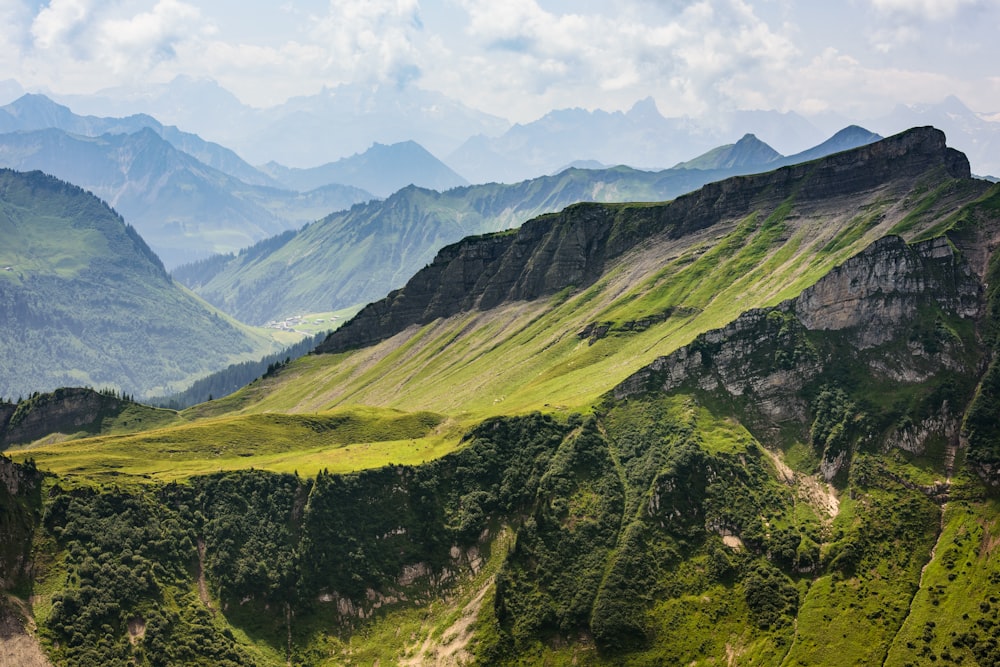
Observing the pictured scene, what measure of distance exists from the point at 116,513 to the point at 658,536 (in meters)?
123

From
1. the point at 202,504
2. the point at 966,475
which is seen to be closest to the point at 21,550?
the point at 202,504

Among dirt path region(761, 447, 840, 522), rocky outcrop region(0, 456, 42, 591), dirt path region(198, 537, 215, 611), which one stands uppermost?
rocky outcrop region(0, 456, 42, 591)

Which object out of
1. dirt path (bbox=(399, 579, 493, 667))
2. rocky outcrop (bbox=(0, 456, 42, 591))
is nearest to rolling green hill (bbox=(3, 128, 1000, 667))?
dirt path (bbox=(399, 579, 493, 667))

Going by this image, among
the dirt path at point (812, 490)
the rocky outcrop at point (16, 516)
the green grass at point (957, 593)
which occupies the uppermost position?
the rocky outcrop at point (16, 516)

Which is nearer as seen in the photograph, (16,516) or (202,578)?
(16,516)

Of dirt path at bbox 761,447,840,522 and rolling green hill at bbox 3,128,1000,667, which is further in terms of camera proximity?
dirt path at bbox 761,447,840,522

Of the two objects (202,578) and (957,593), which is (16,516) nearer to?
(202,578)

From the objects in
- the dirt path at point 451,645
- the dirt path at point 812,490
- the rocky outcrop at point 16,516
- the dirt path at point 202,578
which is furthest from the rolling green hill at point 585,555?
the rocky outcrop at point 16,516

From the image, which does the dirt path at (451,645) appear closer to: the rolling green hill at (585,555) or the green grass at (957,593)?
the rolling green hill at (585,555)

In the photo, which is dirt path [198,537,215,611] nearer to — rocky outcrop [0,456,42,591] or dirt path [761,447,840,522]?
rocky outcrop [0,456,42,591]

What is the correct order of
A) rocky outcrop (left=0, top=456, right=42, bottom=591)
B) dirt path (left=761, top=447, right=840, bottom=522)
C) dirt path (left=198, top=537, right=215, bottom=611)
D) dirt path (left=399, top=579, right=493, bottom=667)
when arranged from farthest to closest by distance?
dirt path (left=761, top=447, right=840, bottom=522) → dirt path (left=198, top=537, right=215, bottom=611) → dirt path (left=399, top=579, right=493, bottom=667) → rocky outcrop (left=0, top=456, right=42, bottom=591)

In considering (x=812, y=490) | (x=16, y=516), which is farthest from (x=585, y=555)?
(x=16, y=516)

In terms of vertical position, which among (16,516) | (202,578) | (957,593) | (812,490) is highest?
(16,516)

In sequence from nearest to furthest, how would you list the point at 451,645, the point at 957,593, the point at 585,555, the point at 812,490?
the point at 957,593 < the point at 451,645 < the point at 585,555 < the point at 812,490
